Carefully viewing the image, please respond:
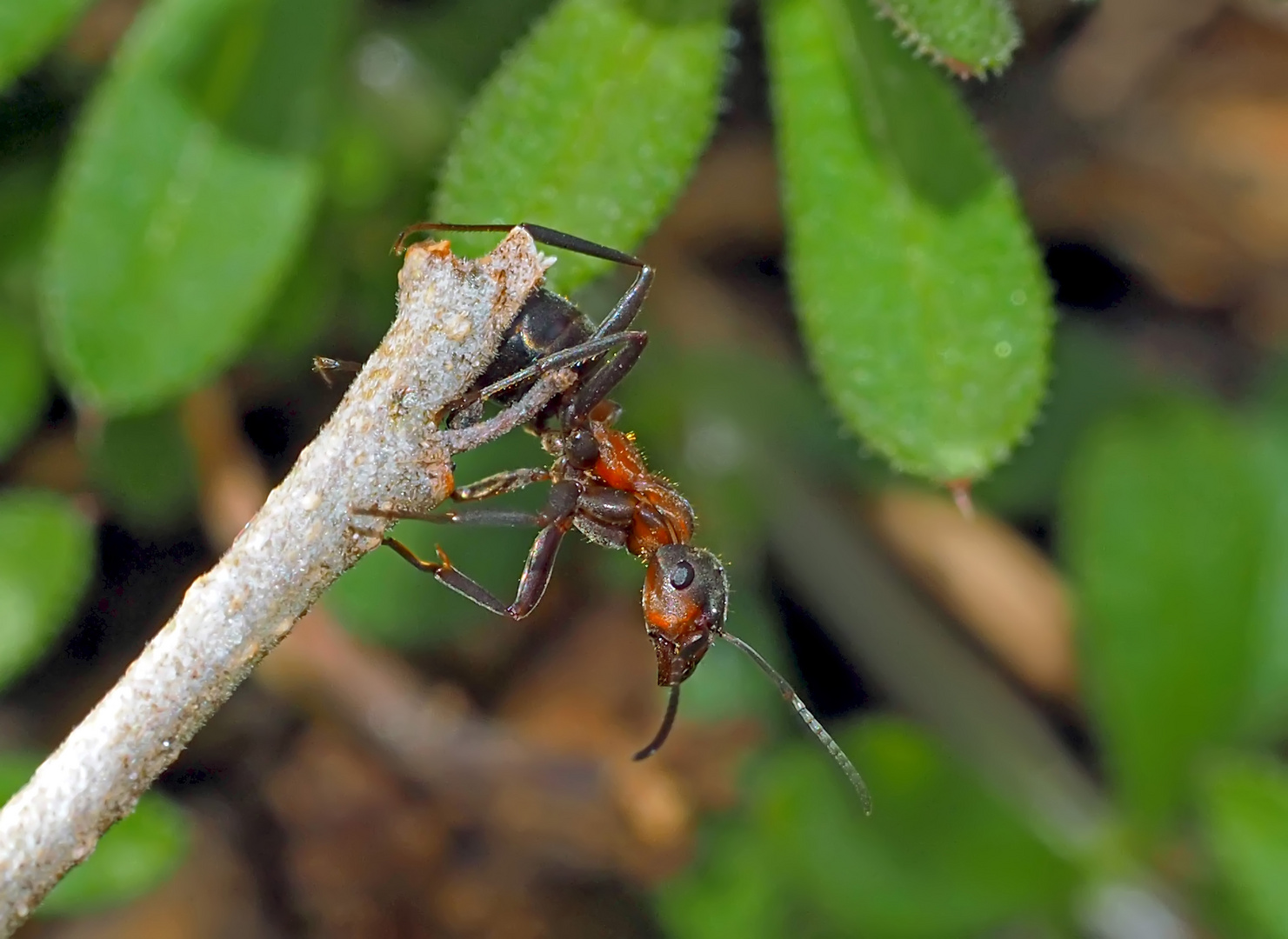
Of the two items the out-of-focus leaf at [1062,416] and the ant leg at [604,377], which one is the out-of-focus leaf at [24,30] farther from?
the out-of-focus leaf at [1062,416]

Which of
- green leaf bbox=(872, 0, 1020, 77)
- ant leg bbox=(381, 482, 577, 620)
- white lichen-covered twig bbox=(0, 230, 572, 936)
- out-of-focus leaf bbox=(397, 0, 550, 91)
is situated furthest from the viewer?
out-of-focus leaf bbox=(397, 0, 550, 91)

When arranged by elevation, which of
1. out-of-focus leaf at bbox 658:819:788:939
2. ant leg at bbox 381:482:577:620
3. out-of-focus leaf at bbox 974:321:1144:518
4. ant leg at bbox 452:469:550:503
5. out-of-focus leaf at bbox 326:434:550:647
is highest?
ant leg at bbox 452:469:550:503

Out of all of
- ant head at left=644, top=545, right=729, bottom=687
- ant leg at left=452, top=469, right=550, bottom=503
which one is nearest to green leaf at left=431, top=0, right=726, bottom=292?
ant leg at left=452, top=469, right=550, bottom=503

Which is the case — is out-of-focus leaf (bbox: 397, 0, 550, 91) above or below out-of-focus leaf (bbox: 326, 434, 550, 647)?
above

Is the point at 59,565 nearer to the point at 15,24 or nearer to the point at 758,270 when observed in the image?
the point at 15,24

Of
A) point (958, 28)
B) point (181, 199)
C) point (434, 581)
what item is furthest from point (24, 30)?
point (958, 28)

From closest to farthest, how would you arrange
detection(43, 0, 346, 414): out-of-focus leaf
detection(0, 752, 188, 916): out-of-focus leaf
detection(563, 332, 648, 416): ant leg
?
detection(563, 332, 648, 416): ant leg
detection(43, 0, 346, 414): out-of-focus leaf
detection(0, 752, 188, 916): out-of-focus leaf

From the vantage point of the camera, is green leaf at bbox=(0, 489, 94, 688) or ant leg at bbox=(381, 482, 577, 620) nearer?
ant leg at bbox=(381, 482, 577, 620)

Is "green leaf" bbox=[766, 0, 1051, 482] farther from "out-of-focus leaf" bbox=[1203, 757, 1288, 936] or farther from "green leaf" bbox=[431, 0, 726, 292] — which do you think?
"out-of-focus leaf" bbox=[1203, 757, 1288, 936]
